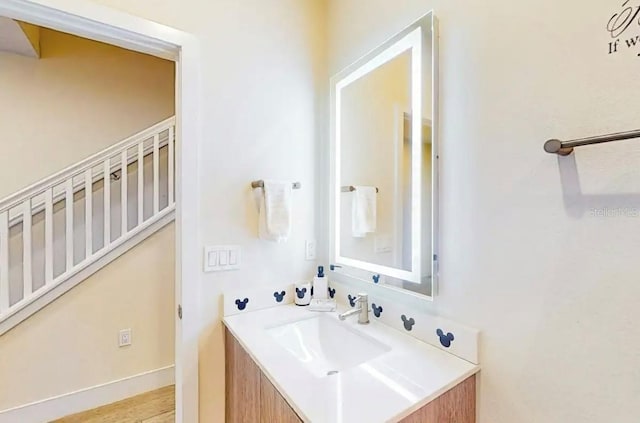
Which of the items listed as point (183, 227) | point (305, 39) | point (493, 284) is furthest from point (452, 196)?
point (305, 39)

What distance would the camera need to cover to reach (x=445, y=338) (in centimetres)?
105

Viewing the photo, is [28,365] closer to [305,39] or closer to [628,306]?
[305,39]

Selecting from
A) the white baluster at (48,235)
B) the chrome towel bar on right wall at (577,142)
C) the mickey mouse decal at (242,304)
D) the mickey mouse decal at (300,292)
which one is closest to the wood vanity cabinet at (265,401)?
the mickey mouse decal at (242,304)

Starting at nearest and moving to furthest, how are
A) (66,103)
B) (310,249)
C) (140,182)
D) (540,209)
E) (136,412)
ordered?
(540,209)
(310,249)
(136,412)
(140,182)
(66,103)

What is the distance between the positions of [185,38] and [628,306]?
1678mm

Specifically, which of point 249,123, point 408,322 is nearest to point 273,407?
point 408,322

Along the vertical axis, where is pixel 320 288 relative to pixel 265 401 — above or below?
above

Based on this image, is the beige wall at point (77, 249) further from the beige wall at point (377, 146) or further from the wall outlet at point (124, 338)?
the beige wall at point (377, 146)

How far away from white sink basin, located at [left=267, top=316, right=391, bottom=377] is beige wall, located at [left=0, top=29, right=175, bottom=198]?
244cm

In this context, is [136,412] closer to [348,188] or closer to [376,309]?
[376,309]

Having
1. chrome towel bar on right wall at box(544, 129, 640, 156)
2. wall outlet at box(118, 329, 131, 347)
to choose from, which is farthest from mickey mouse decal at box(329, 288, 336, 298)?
wall outlet at box(118, 329, 131, 347)

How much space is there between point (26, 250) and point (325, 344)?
6.77 feet

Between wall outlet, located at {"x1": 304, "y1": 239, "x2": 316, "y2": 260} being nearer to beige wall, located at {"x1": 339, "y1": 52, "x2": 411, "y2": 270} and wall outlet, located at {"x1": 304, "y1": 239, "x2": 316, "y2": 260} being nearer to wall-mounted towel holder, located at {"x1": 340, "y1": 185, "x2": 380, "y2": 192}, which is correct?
beige wall, located at {"x1": 339, "y1": 52, "x2": 411, "y2": 270}

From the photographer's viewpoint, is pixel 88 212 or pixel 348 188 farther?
pixel 88 212
